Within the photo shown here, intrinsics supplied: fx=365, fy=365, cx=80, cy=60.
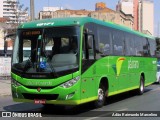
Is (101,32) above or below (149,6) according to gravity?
below

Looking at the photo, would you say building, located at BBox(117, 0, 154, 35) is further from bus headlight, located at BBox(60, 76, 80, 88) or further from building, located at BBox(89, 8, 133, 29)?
bus headlight, located at BBox(60, 76, 80, 88)

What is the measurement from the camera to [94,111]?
39.8 ft

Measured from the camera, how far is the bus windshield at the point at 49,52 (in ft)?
35.9

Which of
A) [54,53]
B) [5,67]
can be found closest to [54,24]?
[54,53]

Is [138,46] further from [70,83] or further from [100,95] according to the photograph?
[70,83]

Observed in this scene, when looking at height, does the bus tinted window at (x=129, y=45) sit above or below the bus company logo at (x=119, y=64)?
above

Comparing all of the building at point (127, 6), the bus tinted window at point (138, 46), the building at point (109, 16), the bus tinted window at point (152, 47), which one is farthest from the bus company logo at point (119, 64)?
the building at point (127, 6)

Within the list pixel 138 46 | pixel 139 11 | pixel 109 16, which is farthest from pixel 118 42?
pixel 139 11

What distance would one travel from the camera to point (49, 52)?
1121cm

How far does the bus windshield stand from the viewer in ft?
35.9

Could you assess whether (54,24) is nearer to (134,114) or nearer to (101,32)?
(101,32)

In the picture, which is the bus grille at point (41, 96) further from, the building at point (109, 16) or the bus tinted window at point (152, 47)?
the building at point (109, 16)

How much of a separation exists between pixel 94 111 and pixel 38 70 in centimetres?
250

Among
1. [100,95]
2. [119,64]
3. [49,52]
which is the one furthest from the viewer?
[119,64]
